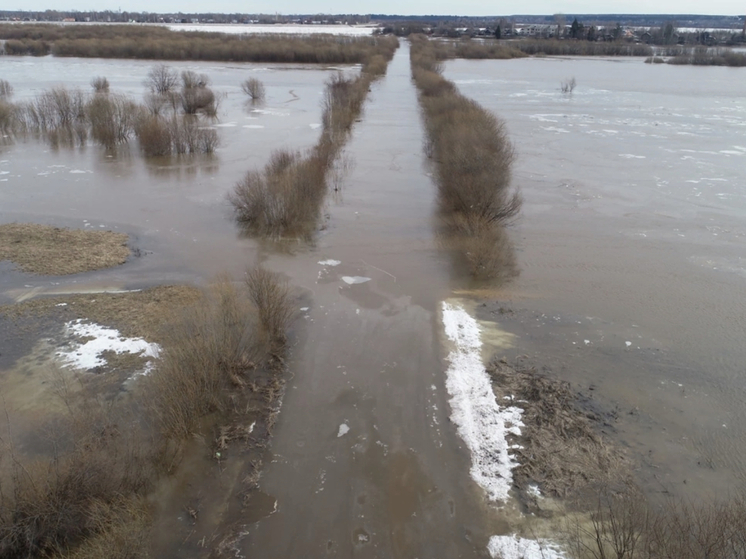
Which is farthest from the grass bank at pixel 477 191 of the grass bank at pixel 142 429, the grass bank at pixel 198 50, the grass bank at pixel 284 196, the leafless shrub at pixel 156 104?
the grass bank at pixel 198 50

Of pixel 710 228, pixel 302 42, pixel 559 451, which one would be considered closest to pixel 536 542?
pixel 559 451

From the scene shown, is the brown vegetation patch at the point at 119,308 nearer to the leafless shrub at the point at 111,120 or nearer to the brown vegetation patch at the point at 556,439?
the brown vegetation patch at the point at 556,439

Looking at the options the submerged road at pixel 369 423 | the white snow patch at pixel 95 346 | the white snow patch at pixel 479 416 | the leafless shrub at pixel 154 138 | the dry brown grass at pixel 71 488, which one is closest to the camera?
the dry brown grass at pixel 71 488

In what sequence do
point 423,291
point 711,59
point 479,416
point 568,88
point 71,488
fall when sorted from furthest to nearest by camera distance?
point 711,59 < point 568,88 < point 423,291 < point 479,416 < point 71,488

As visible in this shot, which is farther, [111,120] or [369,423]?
[111,120]

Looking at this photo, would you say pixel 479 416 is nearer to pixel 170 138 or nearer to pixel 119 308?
pixel 119 308

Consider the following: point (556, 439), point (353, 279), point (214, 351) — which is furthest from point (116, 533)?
point (353, 279)
